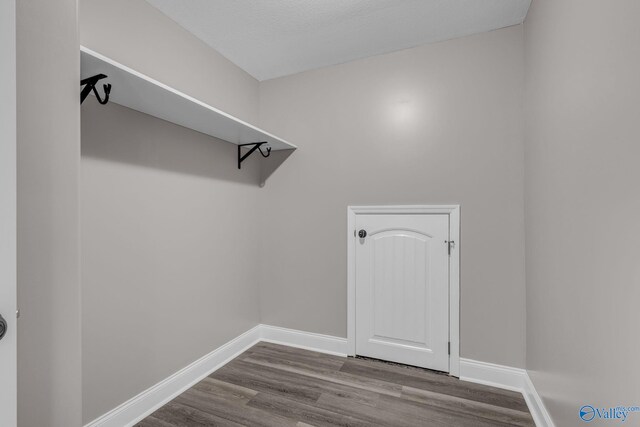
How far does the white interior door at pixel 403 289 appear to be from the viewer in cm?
217

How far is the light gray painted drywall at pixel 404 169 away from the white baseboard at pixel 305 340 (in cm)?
7

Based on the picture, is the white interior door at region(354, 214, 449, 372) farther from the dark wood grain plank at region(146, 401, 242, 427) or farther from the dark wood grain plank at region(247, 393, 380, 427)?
the dark wood grain plank at region(146, 401, 242, 427)

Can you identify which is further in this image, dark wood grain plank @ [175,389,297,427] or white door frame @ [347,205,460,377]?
white door frame @ [347,205,460,377]

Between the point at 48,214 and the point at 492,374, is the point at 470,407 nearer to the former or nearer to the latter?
the point at 492,374

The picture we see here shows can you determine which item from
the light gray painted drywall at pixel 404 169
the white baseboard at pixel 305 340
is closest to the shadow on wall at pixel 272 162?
the light gray painted drywall at pixel 404 169

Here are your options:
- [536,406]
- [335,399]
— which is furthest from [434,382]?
[335,399]

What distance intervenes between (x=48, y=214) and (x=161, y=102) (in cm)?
92

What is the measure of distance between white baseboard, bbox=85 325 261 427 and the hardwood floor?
0.16 feet

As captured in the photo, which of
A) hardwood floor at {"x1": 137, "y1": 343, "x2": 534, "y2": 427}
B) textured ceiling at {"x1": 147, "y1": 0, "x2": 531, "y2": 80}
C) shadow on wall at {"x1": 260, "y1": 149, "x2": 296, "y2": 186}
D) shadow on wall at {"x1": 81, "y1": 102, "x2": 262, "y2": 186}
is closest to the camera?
shadow on wall at {"x1": 81, "y1": 102, "x2": 262, "y2": 186}

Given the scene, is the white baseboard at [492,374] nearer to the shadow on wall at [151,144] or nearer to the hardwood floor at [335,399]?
the hardwood floor at [335,399]

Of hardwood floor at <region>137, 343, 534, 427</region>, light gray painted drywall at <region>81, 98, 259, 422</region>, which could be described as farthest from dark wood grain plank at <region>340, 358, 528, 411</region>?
light gray painted drywall at <region>81, 98, 259, 422</region>

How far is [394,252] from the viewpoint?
230cm

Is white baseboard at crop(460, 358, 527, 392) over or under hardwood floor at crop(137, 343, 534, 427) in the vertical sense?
over
